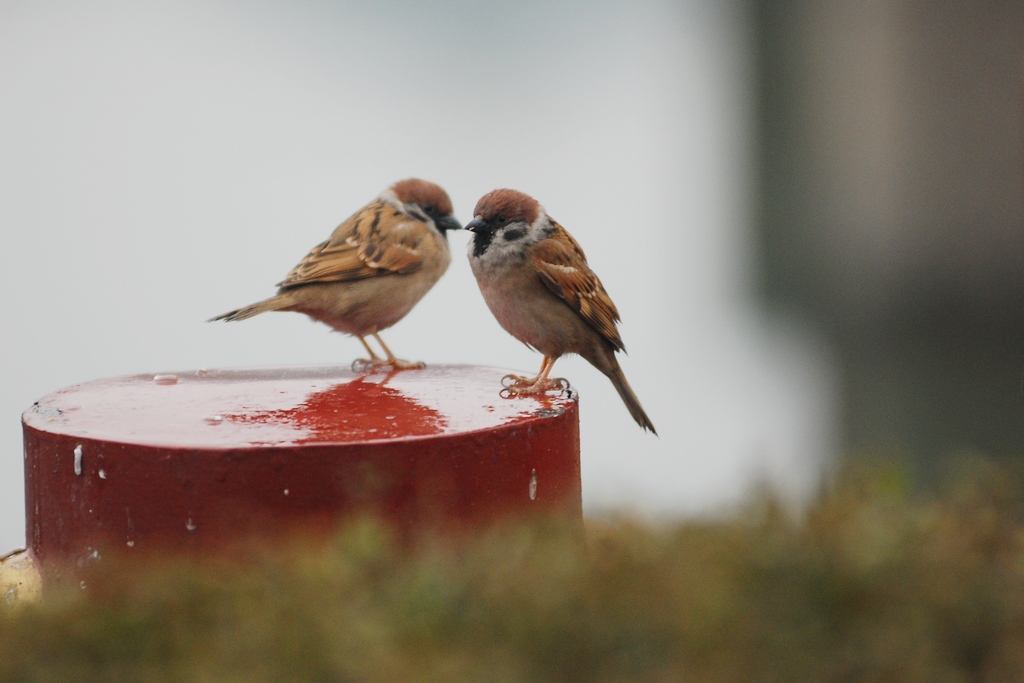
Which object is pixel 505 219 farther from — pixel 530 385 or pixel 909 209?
pixel 909 209

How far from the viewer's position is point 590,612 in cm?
162

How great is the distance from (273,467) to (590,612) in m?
1.19

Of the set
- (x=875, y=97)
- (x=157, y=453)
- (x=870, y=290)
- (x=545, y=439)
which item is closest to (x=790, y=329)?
(x=870, y=290)

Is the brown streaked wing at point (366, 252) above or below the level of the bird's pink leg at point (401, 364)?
above

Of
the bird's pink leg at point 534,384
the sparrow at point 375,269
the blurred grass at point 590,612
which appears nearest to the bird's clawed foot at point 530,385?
the bird's pink leg at point 534,384

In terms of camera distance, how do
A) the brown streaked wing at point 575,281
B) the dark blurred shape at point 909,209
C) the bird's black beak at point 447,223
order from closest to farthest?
the brown streaked wing at point 575,281 < the bird's black beak at point 447,223 < the dark blurred shape at point 909,209

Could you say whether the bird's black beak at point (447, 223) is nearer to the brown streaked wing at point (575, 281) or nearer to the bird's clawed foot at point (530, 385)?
the brown streaked wing at point (575, 281)

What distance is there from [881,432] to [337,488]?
912 cm

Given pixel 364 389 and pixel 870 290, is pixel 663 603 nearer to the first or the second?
pixel 364 389

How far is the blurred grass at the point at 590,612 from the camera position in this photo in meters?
1.54

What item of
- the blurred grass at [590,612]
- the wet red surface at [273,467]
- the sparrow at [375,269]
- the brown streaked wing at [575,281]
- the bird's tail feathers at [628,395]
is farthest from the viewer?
the sparrow at [375,269]

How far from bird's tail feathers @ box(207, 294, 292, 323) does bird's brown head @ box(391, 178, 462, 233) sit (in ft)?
2.61

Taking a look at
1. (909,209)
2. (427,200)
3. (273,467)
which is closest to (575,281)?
(427,200)

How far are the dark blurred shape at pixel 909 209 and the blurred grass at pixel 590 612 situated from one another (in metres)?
7.78
